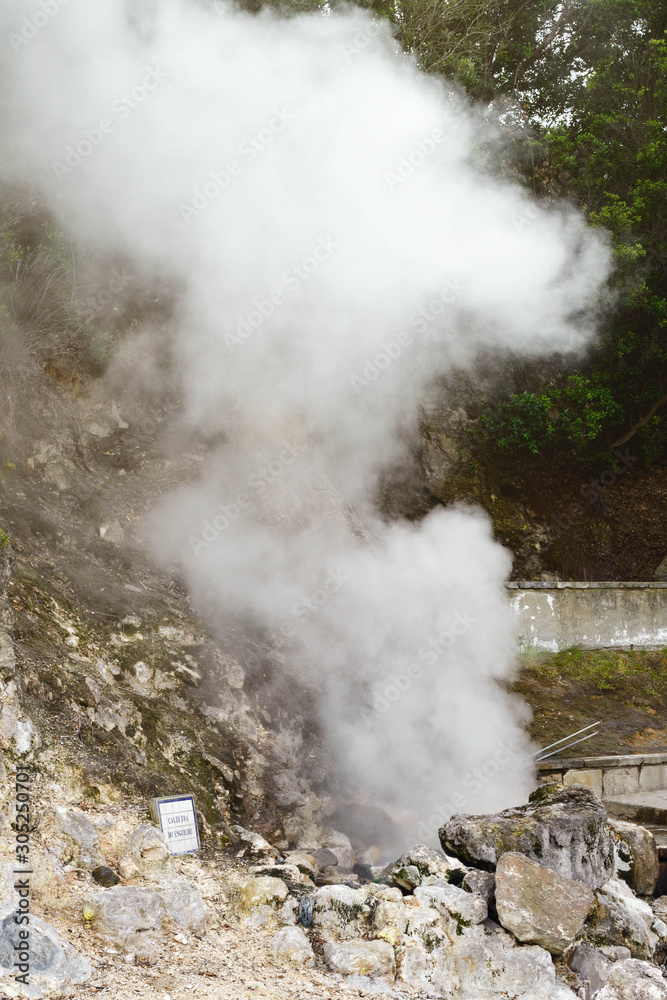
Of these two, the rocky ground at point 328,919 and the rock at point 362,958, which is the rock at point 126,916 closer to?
the rocky ground at point 328,919

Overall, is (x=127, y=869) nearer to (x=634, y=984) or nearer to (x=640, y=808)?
(x=634, y=984)

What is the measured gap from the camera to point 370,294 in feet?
25.0

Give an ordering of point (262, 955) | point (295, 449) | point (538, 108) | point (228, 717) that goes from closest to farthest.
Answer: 1. point (262, 955)
2. point (228, 717)
3. point (295, 449)
4. point (538, 108)

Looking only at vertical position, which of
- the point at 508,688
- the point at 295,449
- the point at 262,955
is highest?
the point at 295,449

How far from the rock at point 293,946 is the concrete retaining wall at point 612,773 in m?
3.47

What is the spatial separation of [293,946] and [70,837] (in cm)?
109

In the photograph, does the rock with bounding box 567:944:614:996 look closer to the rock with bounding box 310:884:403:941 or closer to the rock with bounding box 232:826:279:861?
the rock with bounding box 310:884:403:941

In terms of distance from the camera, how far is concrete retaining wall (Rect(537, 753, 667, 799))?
6.29m

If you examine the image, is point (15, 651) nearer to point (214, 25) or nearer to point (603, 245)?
point (214, 25)

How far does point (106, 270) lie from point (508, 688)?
5.90 m

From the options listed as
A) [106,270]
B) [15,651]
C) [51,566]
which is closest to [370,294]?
[106,270]

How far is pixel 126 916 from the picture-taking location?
3053 mm

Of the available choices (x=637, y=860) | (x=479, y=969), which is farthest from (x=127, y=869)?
(x=637, y=860)

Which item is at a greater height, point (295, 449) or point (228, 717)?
point (295, 449)
